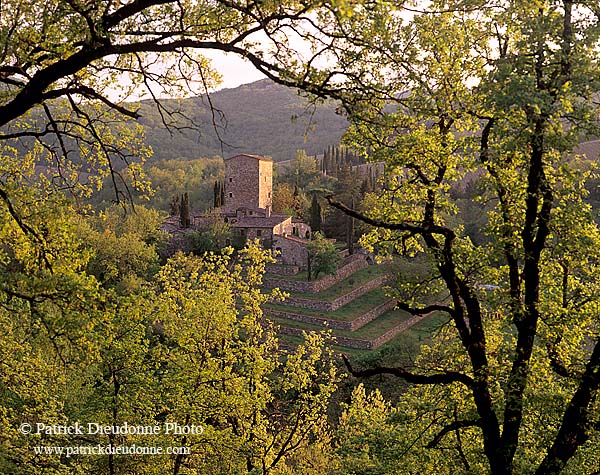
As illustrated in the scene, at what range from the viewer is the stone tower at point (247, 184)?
5694 centimetres

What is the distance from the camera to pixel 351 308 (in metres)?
39.9

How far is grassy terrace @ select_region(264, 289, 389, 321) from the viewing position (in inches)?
1487

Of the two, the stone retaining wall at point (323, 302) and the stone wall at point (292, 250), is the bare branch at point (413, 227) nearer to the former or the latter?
the stone retaining wall at point (323, 302)

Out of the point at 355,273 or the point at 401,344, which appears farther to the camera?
the point at 355,273

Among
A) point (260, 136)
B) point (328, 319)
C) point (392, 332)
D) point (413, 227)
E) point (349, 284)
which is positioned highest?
point (413, 227)

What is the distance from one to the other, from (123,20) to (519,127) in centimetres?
386

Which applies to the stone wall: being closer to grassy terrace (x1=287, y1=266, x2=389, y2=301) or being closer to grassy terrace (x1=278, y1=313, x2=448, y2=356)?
grassy terrace (x1=287, y1=266, x2=389, y2=301)

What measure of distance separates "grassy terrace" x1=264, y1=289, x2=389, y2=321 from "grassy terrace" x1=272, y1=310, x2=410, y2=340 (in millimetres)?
1118

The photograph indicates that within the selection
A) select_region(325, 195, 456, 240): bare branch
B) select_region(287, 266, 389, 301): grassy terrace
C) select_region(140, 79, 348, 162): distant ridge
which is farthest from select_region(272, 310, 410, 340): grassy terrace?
select_region(140, 79, 348, 162): distant ridge

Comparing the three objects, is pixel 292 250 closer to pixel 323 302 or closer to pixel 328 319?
pixel 323 302

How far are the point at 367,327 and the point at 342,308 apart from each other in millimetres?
2910

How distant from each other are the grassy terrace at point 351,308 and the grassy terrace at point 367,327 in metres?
1.12

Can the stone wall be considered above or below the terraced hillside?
above

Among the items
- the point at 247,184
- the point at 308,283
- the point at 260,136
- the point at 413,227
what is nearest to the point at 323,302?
the point at 308,283
